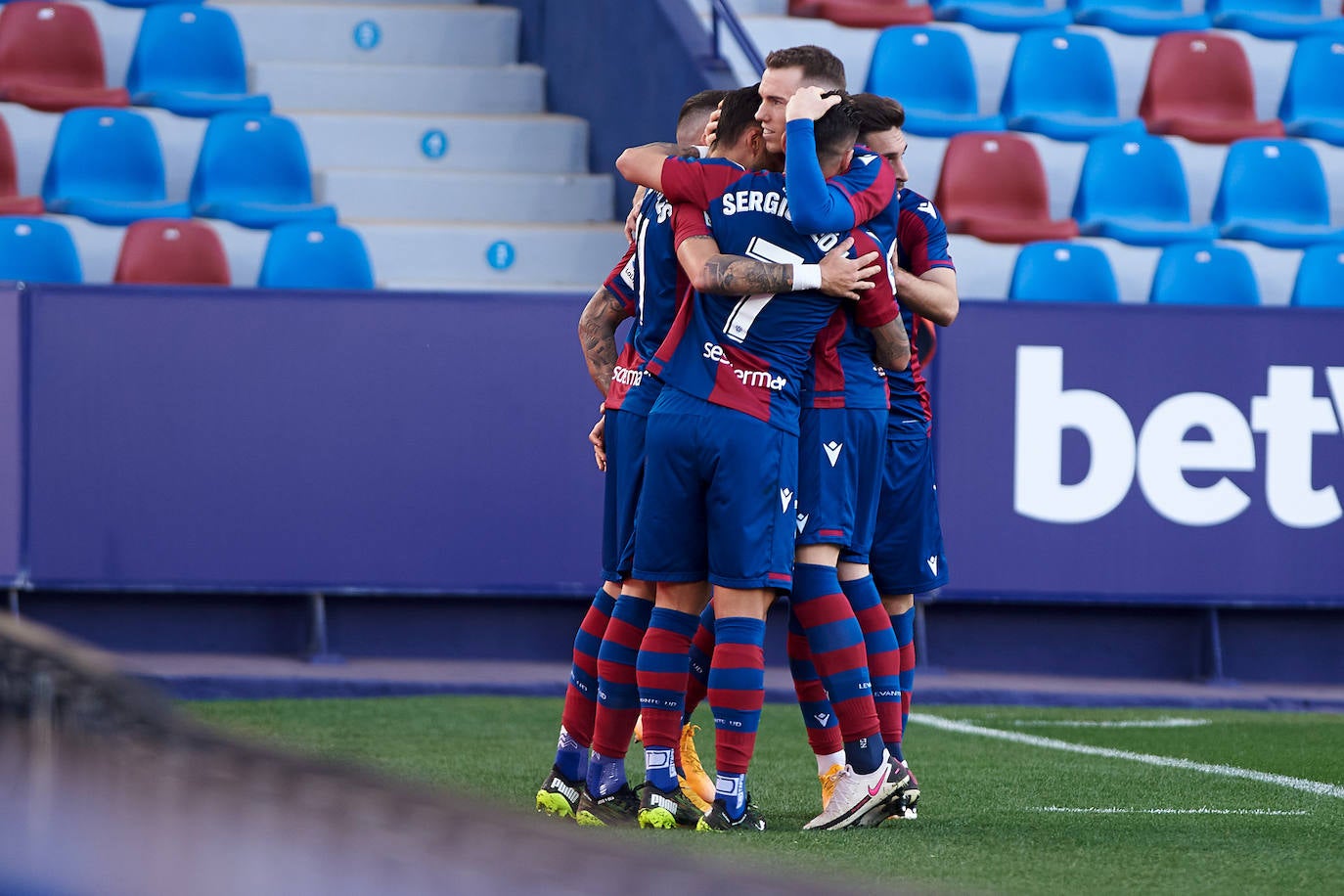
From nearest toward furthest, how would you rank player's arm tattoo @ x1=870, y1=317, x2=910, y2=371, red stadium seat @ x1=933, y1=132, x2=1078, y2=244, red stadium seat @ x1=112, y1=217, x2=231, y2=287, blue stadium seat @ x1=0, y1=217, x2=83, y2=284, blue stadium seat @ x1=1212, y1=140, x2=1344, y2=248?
player's arm tattoo @ x1=870, y1=317, x2=910, y2=371 → blue stadium seat @ x1=0, y1=217, x2=83, y2=284 → red stadium seat @ x1=112, y1=217, x2=231, y2=287 → red stadium seat @ x1=933, y1=132, x2=1078, y2=244 → blue stadium seat @ x1=1212, y1=140, x2=1344, y2=248

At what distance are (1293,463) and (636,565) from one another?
4456 millimetres

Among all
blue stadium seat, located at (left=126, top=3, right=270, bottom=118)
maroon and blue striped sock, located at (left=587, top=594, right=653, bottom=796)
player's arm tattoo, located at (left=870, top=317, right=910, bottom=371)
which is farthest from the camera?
blue stadium seat, located at (left=126, top=3, right=270, bottom=118)

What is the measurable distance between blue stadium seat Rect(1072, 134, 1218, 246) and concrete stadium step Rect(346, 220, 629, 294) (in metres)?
2.56

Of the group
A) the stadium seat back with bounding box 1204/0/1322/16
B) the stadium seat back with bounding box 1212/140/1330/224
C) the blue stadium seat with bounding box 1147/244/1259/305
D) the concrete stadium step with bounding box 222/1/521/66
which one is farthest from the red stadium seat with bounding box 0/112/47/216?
the stadium seat back with bounding box 1204/0/1322/16

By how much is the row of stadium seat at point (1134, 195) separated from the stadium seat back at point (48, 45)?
4.50 meters

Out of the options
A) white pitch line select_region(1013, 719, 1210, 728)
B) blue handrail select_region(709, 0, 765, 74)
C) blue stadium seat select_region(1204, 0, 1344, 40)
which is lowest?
white pitch line select_region(1013, 719, 1210, 728)

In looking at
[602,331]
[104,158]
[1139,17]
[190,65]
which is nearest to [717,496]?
[602,331]

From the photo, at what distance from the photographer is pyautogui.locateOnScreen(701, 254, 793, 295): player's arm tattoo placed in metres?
4.20

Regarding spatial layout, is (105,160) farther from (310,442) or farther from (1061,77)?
(1061,77)

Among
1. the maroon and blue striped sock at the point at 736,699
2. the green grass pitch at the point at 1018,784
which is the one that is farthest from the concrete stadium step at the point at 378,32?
the maroon and blue striped sock at the point at 736,699

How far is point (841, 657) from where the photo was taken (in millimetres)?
4441

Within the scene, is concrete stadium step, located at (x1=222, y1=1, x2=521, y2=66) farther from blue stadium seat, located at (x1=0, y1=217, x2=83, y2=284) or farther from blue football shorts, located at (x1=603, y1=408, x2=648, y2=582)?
blue football shorts, located at (x1=603, y1=408, x2=648, y2=582)

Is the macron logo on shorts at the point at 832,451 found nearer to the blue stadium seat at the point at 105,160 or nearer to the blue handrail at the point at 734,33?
the blue handrail at the point at 734,33

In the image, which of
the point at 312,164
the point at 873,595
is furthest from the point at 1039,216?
the point at 873,595
